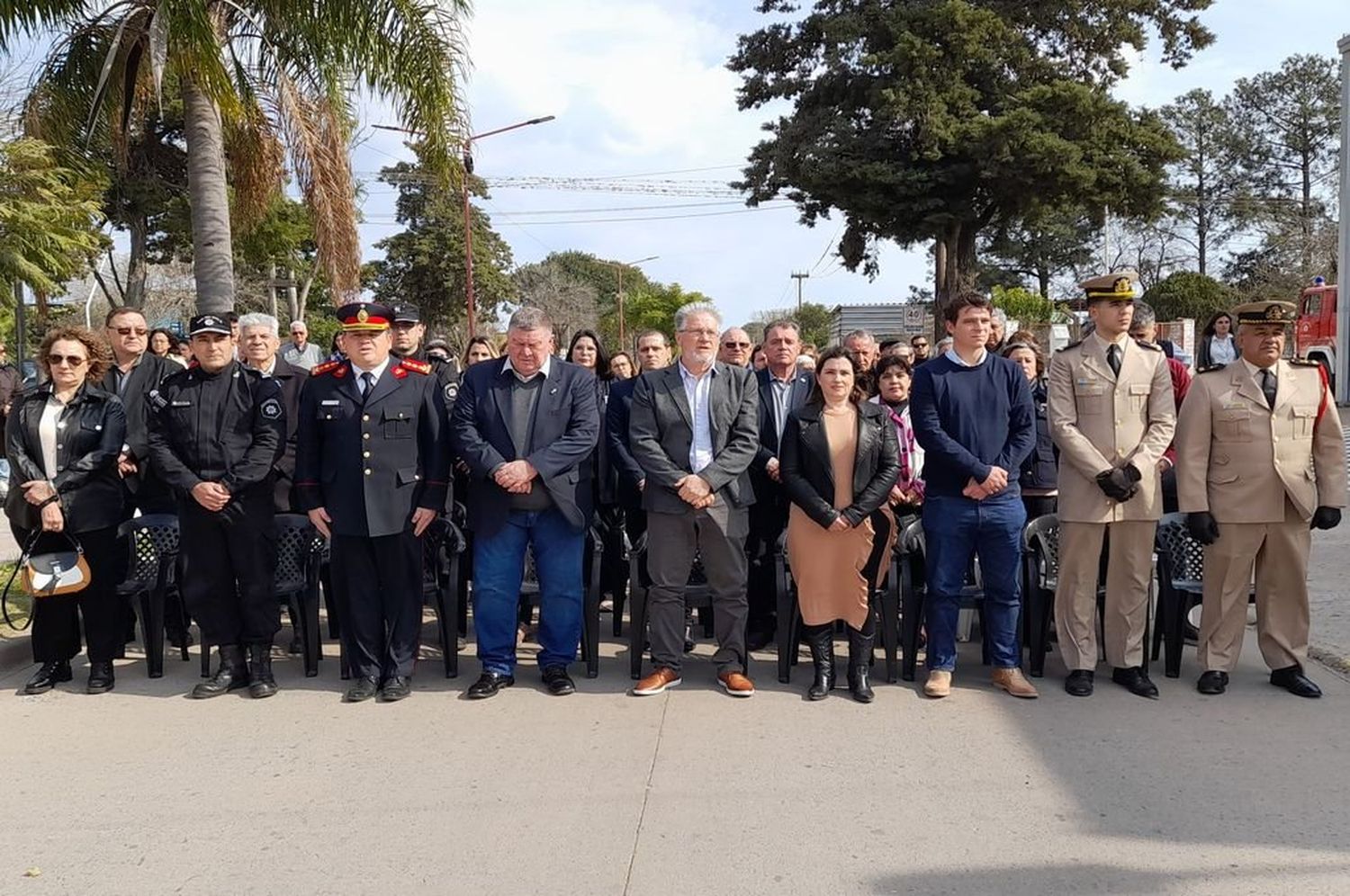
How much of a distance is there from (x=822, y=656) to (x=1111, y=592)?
150 centimetres

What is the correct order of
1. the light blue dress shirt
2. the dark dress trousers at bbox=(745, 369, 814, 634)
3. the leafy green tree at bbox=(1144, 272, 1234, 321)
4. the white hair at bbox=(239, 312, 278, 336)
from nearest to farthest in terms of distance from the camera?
the light blue dress shirt → the white hair at bbox=(239, 312, 278, 336) → the dark dress trousers at bbox=(745, 369, 814, 634) → the leafy green tree at bbox=(1144, 272, 1234, 321)

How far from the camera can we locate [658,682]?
17.2 feet

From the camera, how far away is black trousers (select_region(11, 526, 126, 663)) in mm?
5422

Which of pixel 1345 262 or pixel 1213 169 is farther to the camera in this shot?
pixel 1213 169

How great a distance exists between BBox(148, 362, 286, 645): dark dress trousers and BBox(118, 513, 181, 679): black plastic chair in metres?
0.46

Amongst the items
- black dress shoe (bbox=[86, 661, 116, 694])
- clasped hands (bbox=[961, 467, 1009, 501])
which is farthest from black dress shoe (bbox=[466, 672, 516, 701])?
clasped hands (bbox=[961, 467, 1009, 501])

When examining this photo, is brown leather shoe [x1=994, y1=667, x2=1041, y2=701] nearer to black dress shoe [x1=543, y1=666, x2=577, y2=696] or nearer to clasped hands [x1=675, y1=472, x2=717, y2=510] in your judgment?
clasped hands [x1=675, y1=472, x2=717, y2=510]

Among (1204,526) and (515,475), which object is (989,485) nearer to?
(1204,526)

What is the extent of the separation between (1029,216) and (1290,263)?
957 inches

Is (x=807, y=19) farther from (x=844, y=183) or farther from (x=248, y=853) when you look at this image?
(x=248, y=853)

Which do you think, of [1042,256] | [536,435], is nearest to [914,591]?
[536,435]

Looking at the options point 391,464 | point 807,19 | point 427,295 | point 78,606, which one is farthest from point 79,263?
point 427,295

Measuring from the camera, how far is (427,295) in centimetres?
4394

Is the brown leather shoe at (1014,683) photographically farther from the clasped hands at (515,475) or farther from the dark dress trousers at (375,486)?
the dark dress trousers at (375,486)
